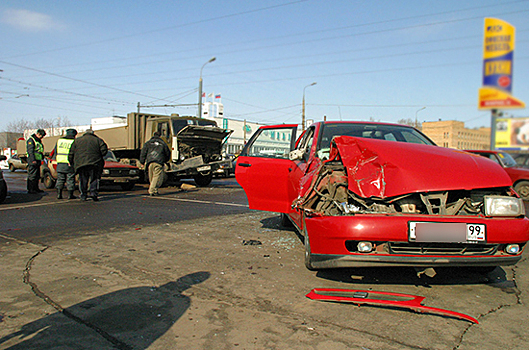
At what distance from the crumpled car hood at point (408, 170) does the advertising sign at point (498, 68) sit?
328 inches

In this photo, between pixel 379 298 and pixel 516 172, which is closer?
pixel 379 298

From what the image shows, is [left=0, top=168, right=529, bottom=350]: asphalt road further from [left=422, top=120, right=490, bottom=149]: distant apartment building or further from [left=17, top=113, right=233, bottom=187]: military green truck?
[left=422, top=120, right=490, bottom=149]: distant apartment building

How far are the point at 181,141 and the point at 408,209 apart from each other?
1289 cm

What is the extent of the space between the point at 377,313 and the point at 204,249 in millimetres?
2538

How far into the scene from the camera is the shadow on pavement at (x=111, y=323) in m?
2.50

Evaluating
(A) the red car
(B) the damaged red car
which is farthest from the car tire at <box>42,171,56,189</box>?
(A) the red car

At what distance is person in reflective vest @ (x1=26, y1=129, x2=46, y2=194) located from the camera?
1172 centimetres

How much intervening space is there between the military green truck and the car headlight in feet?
40.3

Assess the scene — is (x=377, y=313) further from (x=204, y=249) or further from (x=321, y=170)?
(x=204, y=249)

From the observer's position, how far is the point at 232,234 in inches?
236

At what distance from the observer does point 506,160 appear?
12797 mm

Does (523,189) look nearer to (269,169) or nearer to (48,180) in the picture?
(269,169)

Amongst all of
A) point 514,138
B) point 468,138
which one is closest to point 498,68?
point 468,138

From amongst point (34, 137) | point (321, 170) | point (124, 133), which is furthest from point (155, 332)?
point (124, 133)
